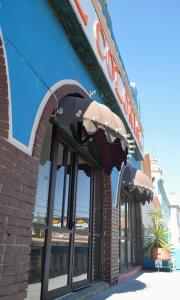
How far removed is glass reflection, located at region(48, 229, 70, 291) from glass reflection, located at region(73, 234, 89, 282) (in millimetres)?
416

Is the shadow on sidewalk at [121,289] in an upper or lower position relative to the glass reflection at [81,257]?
lower

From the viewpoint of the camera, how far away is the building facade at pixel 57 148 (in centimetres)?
344

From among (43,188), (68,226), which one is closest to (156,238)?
(68,226)

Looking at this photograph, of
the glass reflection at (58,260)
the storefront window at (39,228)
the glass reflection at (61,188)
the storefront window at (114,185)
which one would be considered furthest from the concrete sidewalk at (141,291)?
the storefront window at (114,185)

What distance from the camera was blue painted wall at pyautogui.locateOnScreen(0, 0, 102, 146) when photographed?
11.8 feet

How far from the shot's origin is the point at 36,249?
175 inches

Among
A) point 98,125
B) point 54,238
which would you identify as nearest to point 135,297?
point 54,238

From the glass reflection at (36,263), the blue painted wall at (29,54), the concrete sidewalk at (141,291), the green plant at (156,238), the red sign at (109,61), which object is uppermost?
the red sign at (109,61)

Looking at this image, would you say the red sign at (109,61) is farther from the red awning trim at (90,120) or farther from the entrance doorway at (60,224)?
the entrance doorway at (60,224)

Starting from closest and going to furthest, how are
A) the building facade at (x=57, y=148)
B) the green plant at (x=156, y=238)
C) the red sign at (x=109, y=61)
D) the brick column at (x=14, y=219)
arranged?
the brick column at (x=14, y=219) < the building facade at (x=57, y=148) < the red sign at (x=109, y=61) < the green plant at (x=156, y=238)

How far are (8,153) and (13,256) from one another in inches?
42.9

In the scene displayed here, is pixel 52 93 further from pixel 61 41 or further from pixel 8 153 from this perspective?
pixel 8 153

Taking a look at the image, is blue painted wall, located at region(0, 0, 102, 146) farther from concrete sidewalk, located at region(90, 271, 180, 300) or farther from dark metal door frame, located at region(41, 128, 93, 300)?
concrete sidewalk, located at region(90, 271, 180, 300)

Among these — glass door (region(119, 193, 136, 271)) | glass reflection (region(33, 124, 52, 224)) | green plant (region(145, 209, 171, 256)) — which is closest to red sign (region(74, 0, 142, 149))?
glass reflection (region(33, 124, 52, 224))
